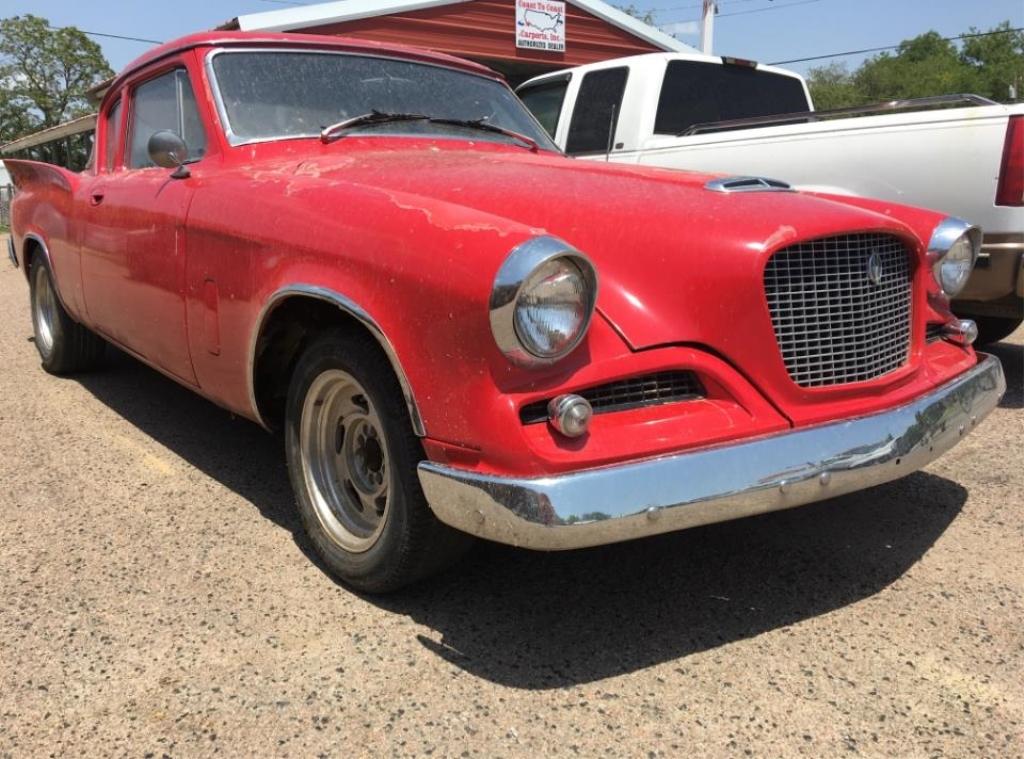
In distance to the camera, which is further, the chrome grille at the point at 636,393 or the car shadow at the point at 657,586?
the car shadow at the point at 657,586

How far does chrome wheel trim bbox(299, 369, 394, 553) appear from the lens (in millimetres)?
2658

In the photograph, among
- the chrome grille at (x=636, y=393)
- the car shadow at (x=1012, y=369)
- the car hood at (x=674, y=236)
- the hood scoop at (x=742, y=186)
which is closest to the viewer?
the chrome grille at (x=636, y=393)

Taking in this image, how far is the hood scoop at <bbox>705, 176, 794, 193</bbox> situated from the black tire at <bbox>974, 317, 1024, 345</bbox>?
297 cm

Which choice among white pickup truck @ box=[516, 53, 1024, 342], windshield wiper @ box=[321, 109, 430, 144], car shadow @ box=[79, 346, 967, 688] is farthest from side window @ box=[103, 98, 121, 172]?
white pickup truck @ box=[516, 53, 1024, 342]

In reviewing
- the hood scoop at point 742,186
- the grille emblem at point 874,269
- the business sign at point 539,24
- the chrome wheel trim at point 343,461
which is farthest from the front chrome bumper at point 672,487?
the business sign at point 539,24

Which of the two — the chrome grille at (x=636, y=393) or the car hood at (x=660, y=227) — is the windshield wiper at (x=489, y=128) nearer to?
the car hood at (x=660, y=227)

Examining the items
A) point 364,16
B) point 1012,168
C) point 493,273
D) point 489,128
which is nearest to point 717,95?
point 1012,168

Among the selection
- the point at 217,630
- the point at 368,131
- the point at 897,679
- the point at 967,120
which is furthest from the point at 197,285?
the point at 967,120

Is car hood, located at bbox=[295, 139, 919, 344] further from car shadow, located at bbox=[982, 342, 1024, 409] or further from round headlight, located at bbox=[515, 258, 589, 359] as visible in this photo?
car shadow, located at bbox=[982, 342, 1024, 409]

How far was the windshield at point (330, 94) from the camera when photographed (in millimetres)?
3412

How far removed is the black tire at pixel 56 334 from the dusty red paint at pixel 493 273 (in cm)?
215

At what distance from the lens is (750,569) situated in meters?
2.81

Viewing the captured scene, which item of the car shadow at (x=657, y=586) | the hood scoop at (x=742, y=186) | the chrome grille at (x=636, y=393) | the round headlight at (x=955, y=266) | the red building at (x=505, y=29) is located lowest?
the car shadow at (x=657, y=586)

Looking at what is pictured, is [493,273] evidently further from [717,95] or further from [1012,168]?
[717,95]
